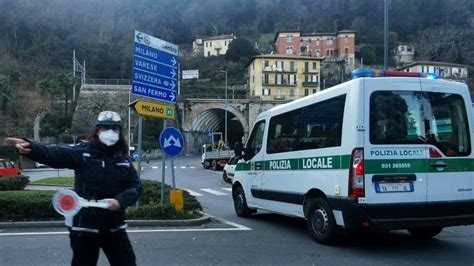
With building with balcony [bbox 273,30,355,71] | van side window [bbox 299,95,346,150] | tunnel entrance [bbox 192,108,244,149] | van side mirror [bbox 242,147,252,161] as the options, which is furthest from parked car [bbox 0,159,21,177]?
building with balcony [bbox 273,30,355,71]

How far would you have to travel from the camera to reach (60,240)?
8102mm

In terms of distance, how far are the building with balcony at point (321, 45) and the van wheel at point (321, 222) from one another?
442ft

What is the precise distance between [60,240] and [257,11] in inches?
7206

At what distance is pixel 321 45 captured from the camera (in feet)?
489

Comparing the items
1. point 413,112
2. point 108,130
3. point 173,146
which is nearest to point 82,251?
point 108,130

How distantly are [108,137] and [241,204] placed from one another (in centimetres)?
782

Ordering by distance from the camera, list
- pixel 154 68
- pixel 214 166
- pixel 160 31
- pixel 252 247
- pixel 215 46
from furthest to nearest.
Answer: pixel 215 46, pixel 160 31, pixel 214 166, pixel 154 68, pixel 252 247

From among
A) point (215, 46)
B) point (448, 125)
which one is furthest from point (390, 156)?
point (215, 46)

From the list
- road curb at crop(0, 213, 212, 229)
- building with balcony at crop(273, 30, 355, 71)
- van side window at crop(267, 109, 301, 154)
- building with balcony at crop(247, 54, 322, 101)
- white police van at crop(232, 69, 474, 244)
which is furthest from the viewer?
building with balcony at crop(273, 30, 355, 71)

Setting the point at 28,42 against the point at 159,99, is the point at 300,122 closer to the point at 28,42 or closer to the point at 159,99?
the point at 159,99

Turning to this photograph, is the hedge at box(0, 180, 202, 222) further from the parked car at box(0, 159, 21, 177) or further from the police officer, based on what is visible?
the parked car at box(0, 159, 21, 177)

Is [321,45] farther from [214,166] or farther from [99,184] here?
[99,184]

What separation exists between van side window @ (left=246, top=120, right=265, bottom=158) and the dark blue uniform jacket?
663cm

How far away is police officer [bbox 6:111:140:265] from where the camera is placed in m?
3.77
